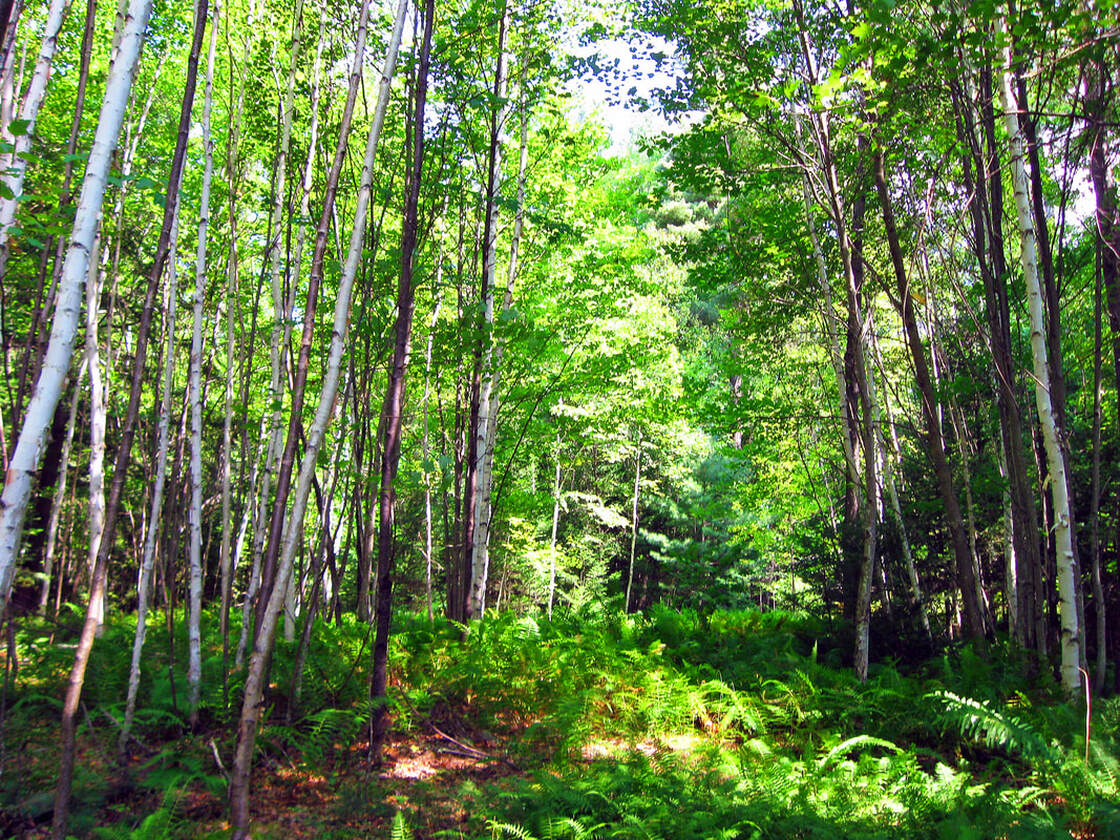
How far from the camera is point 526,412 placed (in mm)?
10203

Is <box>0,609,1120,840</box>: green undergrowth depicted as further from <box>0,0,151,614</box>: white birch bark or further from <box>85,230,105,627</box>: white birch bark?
<box>0,0,151,614</box>: white birch bark

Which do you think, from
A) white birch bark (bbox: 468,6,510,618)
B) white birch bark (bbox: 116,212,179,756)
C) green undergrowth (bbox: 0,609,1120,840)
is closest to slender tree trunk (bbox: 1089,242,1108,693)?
green undergrowth (bbox: 0,609,1120,840)

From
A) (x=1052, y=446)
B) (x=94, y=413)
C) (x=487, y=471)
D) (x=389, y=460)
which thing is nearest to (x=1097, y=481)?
(x=1052, y=446)

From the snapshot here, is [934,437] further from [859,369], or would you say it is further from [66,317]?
[66,317]

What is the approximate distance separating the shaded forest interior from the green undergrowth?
36 mm

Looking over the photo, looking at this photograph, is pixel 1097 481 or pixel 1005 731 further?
pixel 1097 481

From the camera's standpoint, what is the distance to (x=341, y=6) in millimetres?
4672

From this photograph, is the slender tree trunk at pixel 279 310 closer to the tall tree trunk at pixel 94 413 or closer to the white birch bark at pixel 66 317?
the tall tree trunk at pixel 94 413

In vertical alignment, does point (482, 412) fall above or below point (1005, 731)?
above

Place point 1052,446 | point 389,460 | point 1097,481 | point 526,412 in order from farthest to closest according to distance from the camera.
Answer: point 526,412 < point 1097,481 < point 1052,446 < point 389,460

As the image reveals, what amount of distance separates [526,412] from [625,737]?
19.8 ft

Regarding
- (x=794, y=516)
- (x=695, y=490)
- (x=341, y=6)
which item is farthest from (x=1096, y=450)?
(x=695, y=490)

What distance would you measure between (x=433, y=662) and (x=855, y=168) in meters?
6.17

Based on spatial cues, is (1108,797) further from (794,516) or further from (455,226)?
(794,516)
